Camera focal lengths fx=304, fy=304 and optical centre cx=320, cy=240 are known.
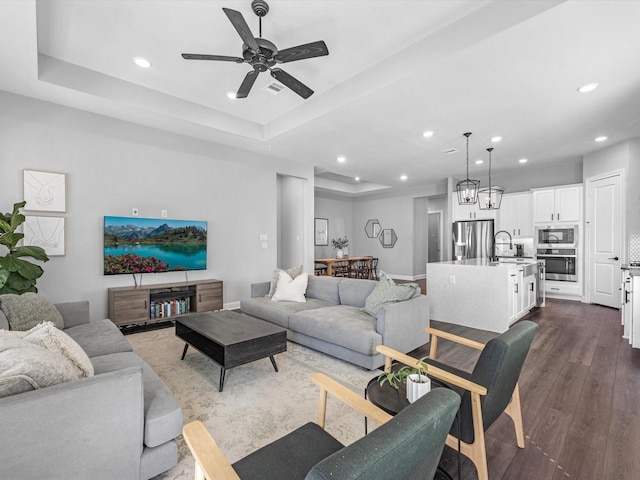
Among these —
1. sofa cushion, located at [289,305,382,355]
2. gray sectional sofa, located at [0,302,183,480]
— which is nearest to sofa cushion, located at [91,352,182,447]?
gray sectional sofa, located at [0,302,183,480]

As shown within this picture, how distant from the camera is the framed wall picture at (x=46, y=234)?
3.80m

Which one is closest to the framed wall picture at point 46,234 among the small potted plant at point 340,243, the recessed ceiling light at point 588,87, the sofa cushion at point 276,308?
the sofa cushion at point 276,308

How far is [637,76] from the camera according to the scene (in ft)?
10.4

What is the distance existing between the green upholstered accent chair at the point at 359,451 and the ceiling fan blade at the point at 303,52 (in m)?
2.39

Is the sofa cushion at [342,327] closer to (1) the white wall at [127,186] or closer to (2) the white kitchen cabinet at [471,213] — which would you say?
(1) the white wall at [127,186]

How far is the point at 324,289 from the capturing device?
4305 mm

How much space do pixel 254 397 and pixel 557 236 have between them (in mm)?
6948

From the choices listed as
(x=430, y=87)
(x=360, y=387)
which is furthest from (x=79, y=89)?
(x=360, y=387)

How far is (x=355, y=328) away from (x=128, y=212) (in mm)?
3805

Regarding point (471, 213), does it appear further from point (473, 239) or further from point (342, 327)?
point (342, 327)

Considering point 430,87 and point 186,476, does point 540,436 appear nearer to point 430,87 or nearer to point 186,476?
point 186,476

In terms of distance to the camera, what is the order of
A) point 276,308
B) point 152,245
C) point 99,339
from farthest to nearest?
point 152,245 < point 276,308 < point 99,339

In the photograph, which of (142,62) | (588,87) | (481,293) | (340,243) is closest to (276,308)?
(481,293)

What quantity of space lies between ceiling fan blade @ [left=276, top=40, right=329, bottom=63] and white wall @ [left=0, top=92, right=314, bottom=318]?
3235 millimetres
